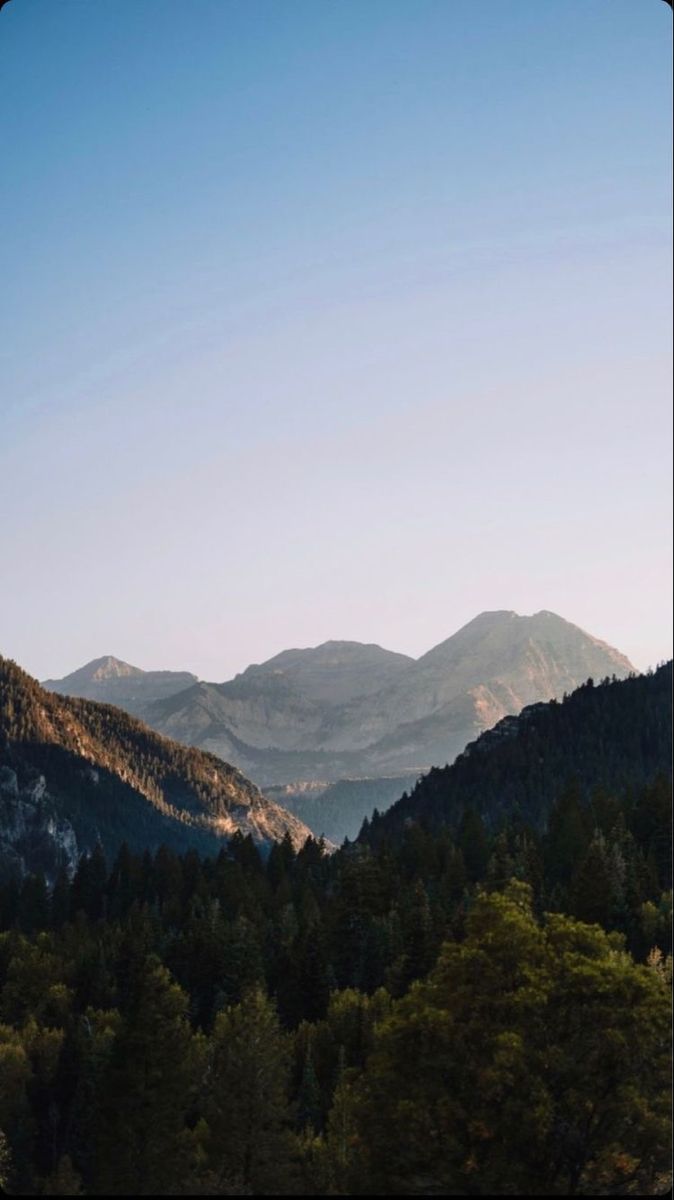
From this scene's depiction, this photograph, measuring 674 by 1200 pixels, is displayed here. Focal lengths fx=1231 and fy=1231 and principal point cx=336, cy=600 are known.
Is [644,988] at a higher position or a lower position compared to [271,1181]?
higher

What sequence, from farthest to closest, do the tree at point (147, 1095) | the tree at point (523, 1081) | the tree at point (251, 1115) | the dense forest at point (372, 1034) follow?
the tree at point (147, 1095), the tree at point (251, 1115), the dense forest at point (372, 1034), the tree at point (523, 1081)

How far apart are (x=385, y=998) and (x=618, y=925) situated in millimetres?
24766

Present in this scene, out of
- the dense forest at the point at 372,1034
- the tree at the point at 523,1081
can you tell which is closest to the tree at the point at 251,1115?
the dense forest at the point at 372,1034

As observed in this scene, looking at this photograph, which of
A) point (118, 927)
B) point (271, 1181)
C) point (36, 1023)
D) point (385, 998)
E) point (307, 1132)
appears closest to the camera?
point (271, 1181)

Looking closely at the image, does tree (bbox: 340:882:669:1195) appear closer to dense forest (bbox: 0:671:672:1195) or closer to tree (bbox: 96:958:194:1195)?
dense forest (bbox: 0:671:672:1195)

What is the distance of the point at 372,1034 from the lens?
238 ft

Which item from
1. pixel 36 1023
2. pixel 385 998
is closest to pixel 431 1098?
pixel 385 998

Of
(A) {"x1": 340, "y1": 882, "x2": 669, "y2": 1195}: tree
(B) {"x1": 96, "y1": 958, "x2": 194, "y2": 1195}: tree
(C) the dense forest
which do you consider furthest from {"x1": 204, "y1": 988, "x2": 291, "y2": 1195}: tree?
(A) {"x1": 340, "y1": 882, "x2": 669, "y2": 1195}: tree

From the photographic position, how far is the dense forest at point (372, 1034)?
4522 cm

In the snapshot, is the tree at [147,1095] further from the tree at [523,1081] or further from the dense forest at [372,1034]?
the tree at [523,1081]

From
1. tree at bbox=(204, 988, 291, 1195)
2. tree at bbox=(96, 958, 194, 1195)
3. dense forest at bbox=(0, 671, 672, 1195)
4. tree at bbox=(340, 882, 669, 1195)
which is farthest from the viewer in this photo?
tree at bbox=(96, 958, 194, 1195)

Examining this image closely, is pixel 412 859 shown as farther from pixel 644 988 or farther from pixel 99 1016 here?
pixel 644 988

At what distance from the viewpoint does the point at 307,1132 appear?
75.7m

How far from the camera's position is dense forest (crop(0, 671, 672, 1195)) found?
148 feet
